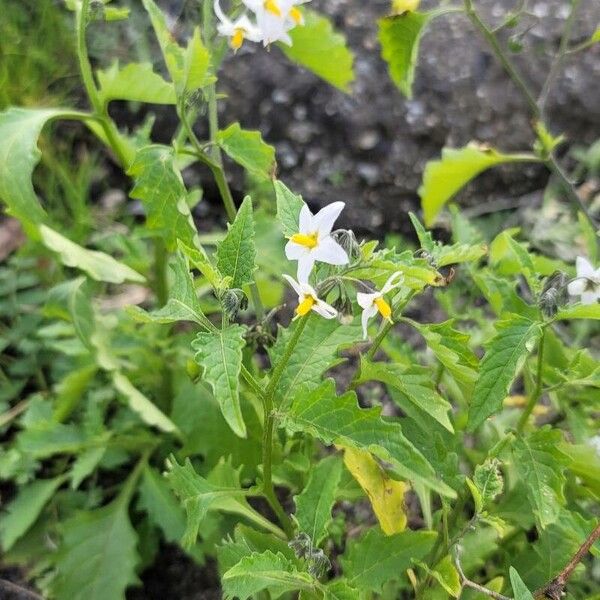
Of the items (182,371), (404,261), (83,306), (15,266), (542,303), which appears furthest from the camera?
(15,266)

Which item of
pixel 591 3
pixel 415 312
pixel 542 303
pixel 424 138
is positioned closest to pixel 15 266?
pixel 415 312

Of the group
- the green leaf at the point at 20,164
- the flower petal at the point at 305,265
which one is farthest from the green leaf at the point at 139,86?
the flower petal at the point at 305,265

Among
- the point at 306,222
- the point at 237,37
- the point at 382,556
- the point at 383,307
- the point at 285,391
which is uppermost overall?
the point at 237,37

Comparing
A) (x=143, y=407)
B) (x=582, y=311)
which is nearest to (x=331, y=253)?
(x=582, y=311)

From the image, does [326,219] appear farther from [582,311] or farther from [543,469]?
[543,469]

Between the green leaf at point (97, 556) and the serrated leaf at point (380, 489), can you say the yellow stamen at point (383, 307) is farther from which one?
the green leaf at point (97, 556)

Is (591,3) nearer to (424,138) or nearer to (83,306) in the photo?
(424,138)

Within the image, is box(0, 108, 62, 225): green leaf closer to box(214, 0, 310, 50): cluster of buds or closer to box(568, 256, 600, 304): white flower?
box(214, 0, 310, 50): cluster of buds
